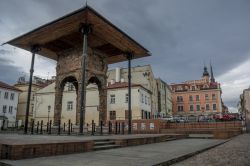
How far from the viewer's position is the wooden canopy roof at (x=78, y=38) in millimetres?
14289

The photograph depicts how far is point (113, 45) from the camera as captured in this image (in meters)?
19.1

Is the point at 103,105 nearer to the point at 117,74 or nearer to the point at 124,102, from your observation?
the point at 124,102

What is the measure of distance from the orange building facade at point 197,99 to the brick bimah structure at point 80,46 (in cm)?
5235

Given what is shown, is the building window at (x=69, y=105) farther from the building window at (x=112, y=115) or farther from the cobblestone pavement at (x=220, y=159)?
the cobblestone pavement at (x=220, y=159)

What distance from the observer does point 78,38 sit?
59.8 ft

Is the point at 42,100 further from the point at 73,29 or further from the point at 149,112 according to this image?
the point at 73,29

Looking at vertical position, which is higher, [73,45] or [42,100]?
[73,45]

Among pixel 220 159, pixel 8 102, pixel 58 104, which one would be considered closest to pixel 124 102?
pixel 58 104

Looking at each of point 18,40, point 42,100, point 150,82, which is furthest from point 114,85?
point 18,40

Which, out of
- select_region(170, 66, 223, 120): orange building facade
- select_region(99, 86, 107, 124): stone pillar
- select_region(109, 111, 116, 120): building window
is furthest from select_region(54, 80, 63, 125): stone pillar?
select_region(170, 66, 223, 120): orange building facade

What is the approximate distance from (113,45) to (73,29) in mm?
4333

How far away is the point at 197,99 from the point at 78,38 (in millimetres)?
58429

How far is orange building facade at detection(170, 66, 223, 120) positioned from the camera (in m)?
66.4

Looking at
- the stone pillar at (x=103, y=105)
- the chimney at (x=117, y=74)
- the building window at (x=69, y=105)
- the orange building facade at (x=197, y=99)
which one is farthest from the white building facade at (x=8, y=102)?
the orange building facade at (x=197, y=99)
